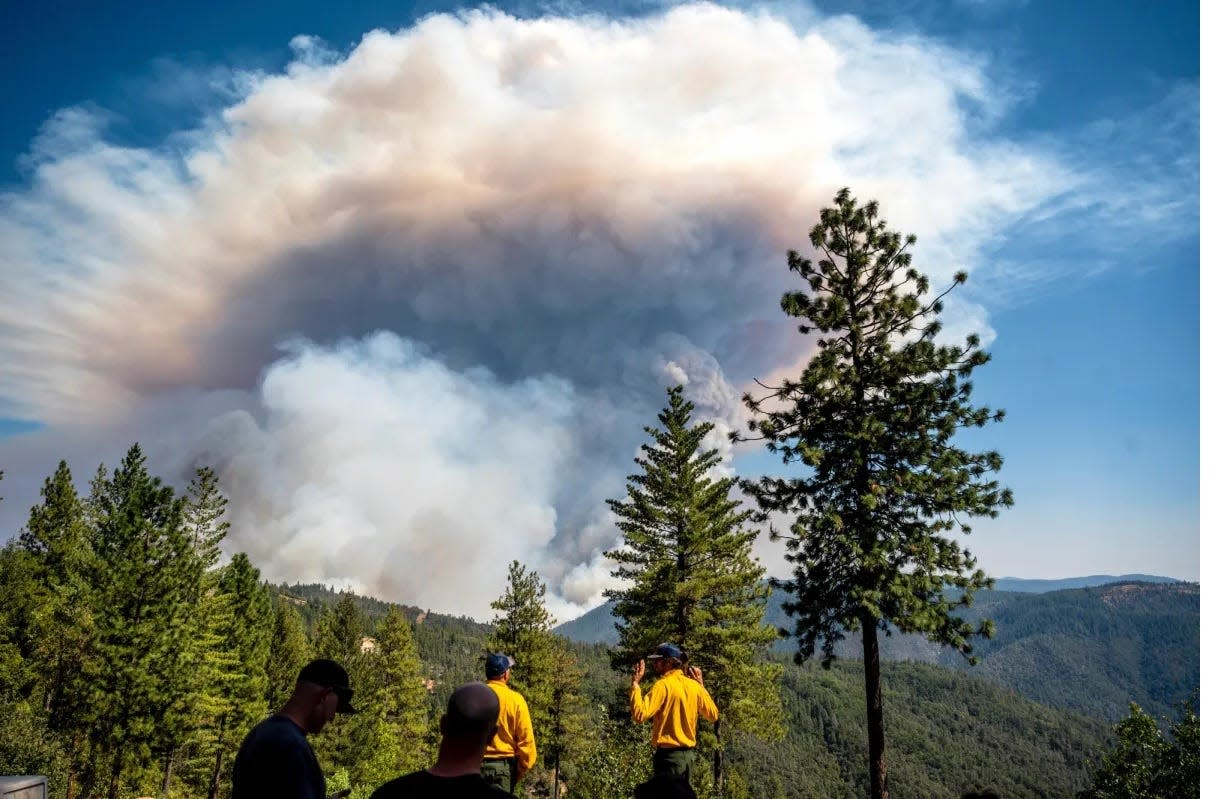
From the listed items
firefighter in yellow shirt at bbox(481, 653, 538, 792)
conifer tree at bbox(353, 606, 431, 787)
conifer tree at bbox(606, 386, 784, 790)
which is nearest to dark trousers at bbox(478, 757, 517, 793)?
firefighter in yellow shirt at bbox(481, 653, 538, 792)

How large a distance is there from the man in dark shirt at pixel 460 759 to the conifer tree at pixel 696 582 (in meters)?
23.5

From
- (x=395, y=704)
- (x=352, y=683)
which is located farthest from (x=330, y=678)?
(x=395, y=704)

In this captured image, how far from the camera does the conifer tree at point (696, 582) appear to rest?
2625 centimetres

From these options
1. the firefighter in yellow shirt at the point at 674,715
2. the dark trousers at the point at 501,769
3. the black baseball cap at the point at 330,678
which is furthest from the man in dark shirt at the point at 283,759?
the firefighter in yellow shirt at the point at 674,715

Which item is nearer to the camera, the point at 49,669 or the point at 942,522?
the point at 942,522

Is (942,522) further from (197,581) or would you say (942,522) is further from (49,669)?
(49,669)

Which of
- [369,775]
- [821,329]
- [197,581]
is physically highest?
[821,329]

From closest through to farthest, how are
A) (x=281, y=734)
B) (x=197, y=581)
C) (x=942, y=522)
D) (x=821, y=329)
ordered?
(x=281, y=734) → (x=942, y=522) → (x=821, y=329) → (x=197, y=581)

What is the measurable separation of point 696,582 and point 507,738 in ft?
64.6

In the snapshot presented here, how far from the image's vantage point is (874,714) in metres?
14.7

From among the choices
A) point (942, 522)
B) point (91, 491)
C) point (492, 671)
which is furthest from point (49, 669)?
point (942, 522)

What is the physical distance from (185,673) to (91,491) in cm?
1488

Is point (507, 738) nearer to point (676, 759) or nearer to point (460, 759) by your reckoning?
point (676, 759)

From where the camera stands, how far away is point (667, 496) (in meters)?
28.0
